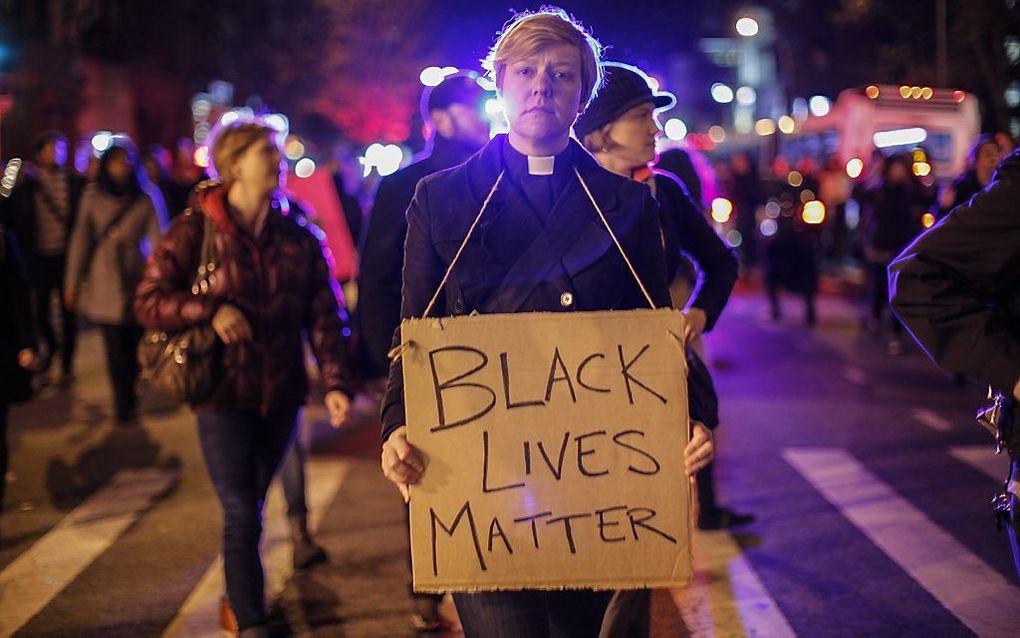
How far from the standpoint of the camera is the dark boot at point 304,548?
572 cm

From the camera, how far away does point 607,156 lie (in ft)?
13.9

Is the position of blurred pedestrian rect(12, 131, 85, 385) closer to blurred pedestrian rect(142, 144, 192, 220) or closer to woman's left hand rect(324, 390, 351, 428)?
blurred pedestrian rect(142, 144, 192, 220)

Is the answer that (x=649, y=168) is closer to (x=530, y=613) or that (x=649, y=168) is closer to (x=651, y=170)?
(x=651, y=170)

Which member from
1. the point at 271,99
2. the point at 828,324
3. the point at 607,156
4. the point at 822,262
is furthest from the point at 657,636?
the point at 271,99

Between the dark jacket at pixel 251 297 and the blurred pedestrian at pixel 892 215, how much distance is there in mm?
9407

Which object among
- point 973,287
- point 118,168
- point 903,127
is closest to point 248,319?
point 973,287

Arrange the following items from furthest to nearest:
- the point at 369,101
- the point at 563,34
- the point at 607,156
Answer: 1. the point at 369,101
2. the point at 607,156
3. the point at 563,34

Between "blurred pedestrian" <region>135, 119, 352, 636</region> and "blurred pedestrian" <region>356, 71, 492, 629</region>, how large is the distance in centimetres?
24

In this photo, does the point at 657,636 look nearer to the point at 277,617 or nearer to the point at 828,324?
the point at 277,617

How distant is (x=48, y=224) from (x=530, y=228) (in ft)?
32.4

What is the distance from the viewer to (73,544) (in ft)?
20.4

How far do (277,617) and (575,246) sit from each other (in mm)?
3041

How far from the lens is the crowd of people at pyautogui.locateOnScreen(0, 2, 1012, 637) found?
9.00 ft

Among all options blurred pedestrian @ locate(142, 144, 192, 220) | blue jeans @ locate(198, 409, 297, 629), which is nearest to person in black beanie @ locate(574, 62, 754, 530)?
blue jeans @ locate(198, 409, 297, 629)
